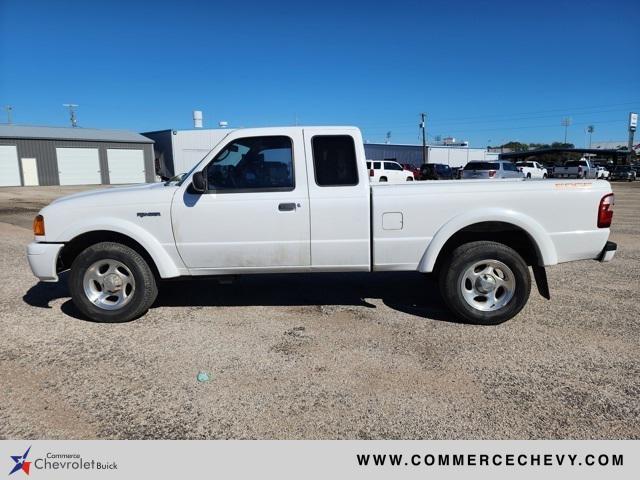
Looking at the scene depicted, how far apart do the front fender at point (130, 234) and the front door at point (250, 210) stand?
0.65ft

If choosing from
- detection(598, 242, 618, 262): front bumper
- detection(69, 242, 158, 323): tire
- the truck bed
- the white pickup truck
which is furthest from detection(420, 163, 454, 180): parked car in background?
detection(69, 242, 158, 323): tire

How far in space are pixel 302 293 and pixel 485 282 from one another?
2.25 m

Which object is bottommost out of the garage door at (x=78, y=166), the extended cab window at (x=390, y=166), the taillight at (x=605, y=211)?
the taillight at (x=605, y=211)

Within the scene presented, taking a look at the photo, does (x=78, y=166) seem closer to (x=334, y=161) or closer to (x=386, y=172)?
(x=386, y=172)

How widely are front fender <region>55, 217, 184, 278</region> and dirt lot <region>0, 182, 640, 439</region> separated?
0.65 meters

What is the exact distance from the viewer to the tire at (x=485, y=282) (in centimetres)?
450

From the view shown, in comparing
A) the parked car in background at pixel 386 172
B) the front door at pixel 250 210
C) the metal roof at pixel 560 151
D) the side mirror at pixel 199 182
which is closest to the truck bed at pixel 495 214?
the front door at pixel 250 210

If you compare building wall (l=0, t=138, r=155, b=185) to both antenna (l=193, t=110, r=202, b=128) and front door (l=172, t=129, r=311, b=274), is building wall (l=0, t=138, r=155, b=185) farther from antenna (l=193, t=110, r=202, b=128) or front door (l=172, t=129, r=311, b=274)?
front door (l=172, t=129, r=311, b=274)

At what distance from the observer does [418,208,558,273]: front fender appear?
A: 4438mm

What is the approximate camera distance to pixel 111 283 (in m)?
4.73

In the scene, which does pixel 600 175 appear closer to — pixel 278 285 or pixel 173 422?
pixel 278 285

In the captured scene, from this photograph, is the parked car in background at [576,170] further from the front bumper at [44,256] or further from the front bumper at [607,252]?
the front bumper at [44,256]

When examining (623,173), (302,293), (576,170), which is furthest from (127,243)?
(623,173)

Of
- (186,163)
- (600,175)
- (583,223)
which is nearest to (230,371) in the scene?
(583,223)
